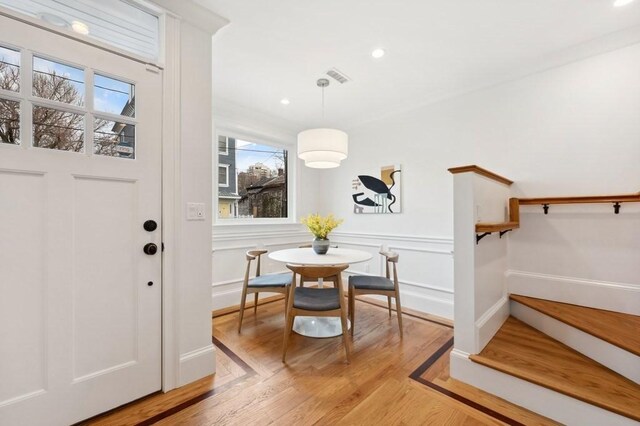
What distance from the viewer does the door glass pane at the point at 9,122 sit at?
1.28m

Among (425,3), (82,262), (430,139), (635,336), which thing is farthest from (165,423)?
(430,139)

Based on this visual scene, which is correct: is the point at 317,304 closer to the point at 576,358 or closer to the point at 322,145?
the point at 322,145

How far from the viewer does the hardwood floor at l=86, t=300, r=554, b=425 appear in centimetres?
151

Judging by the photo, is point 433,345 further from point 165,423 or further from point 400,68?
point 400,68

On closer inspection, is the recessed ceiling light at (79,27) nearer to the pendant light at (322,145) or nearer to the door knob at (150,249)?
the door knob at (150,249)

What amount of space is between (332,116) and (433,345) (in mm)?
3134

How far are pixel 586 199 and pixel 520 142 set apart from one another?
0.75 metres

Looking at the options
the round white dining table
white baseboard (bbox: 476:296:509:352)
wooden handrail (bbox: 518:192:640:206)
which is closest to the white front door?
the round white dining table

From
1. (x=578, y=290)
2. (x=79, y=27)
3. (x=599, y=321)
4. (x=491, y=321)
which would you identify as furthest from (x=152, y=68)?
A: (x=578, y=290)

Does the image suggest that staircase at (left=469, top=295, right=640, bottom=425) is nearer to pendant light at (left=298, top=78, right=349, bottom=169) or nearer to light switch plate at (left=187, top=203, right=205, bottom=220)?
pendant light at (left=298, top=78, right=349, bottom=169)

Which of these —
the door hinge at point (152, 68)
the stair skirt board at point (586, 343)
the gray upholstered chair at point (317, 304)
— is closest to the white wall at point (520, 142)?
the stair skirt board at point (586, 343)

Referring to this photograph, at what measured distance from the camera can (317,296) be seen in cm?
229

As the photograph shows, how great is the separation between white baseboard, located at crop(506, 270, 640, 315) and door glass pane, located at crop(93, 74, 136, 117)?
3452mm

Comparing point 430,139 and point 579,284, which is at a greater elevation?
point 430,139
